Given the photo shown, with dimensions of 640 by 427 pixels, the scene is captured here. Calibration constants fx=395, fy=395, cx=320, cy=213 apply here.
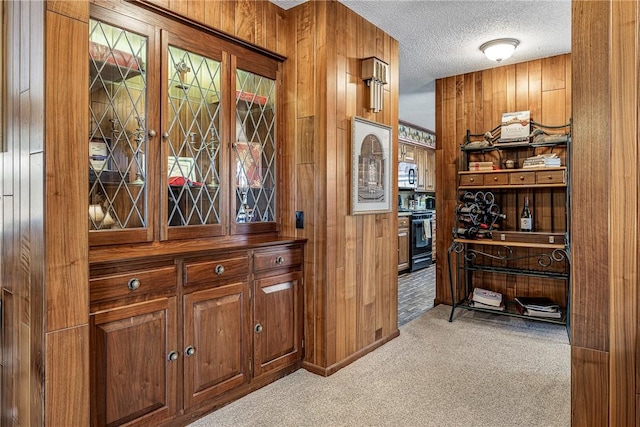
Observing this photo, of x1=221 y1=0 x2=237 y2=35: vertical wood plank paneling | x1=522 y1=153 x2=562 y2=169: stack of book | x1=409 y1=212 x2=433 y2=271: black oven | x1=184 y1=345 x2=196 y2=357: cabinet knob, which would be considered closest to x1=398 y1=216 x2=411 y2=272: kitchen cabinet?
x1=409 y1=212 x2=433 y2=271: black oven

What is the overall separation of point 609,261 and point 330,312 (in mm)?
1879

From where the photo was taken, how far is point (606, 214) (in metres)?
1.10

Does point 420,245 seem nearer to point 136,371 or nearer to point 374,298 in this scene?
point 374,298

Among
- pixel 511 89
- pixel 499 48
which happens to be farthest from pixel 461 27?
pixel 511 89

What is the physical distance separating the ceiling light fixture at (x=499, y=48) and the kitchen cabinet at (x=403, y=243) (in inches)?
120

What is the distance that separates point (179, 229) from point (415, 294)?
3622mm

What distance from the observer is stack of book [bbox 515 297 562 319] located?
359 centimetres

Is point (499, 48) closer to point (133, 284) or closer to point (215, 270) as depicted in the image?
point (215, 270)

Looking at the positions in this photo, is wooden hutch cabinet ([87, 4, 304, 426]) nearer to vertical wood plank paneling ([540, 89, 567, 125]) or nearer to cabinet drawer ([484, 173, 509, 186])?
cabinet drawer ([484, 173, 509, 186])

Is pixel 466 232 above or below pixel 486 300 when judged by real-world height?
above

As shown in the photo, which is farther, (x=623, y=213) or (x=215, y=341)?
(x=215, y=341)

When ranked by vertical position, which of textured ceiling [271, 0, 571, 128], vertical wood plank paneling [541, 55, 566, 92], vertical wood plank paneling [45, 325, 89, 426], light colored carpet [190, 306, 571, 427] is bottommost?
light colored carpet [190, 306, 571, 427]

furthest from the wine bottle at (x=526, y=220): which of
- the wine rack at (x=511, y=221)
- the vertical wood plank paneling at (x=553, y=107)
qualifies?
the vertical wood plank paneling at (x=553, y=107)

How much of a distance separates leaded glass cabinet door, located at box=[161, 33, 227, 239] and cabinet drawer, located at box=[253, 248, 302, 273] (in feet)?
0.93
